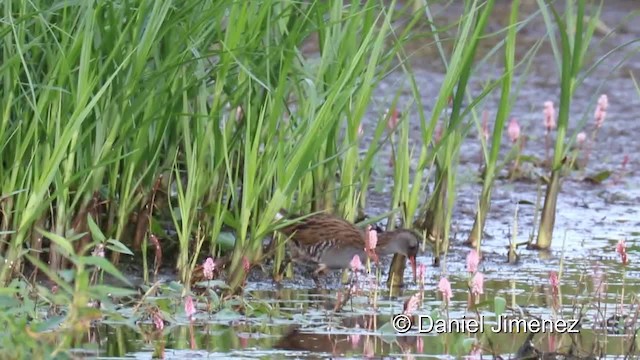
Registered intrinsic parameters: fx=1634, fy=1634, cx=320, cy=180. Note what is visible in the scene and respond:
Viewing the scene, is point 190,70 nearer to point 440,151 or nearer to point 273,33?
point 273,33

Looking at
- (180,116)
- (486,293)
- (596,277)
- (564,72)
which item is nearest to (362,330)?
(486,293)

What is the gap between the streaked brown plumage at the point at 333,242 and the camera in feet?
20.1

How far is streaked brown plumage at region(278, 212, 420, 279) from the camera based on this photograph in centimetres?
612

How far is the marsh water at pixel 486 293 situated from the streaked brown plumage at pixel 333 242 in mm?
103

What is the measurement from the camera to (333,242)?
609 cm

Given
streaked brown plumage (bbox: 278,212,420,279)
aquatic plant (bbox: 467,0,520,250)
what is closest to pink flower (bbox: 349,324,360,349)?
streaked brown plumage (bbox: 278,212,420,279)

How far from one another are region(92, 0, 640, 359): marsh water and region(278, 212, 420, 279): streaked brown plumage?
0.10 metres

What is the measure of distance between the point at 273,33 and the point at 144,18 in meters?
0.75

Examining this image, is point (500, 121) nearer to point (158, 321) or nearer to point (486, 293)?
point (486, 293)

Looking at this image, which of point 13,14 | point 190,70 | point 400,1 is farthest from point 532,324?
point 400,1

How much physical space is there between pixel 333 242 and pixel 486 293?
1.98 ft

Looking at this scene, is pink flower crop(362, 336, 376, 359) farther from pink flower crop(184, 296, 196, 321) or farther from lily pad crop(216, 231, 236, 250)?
lily pad crop(216, 231, 236, 250)

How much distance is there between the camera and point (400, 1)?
14500 mm

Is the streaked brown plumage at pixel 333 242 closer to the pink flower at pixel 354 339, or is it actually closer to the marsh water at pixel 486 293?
the marsh water at pixel 486 293
